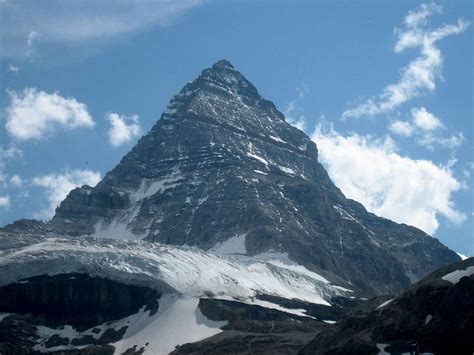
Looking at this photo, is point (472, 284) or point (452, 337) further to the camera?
point (472, 284)

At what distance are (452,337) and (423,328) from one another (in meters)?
12.1

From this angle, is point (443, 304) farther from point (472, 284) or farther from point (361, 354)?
point (361, 354)

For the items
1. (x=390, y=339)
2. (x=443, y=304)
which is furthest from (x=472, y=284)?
(x=390, y=339)

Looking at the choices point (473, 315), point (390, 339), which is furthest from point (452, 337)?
point (390, 339)

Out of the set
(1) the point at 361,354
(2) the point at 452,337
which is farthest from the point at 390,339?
(2) the point at 452,337

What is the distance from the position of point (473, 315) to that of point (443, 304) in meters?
10.4

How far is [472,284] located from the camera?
641 feet

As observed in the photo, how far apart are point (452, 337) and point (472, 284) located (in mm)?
16205

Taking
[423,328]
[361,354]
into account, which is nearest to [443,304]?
[423,328]

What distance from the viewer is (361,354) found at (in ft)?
653

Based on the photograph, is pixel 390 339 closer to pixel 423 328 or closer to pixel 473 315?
pixel 423 328

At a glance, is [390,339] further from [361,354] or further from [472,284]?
[472,284]

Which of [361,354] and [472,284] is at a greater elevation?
[472,284]

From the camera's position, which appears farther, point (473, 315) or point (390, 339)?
point (390, 339)
